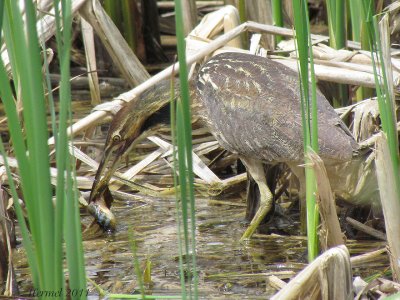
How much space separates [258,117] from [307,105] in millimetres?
1454

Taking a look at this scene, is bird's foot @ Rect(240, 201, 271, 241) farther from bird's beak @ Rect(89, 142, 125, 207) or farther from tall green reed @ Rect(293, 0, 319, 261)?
tall green reed @ Rect(293, 0, 319, 261)

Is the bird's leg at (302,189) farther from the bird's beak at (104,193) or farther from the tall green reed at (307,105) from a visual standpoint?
the tall green reed at (307,105)

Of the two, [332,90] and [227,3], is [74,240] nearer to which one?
[332,90]

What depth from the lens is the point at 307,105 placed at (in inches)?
98.0

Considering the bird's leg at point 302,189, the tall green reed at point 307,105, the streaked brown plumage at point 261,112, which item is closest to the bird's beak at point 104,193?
the streaked brown plumage at point 261,112

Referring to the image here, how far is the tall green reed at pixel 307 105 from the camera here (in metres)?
2.37

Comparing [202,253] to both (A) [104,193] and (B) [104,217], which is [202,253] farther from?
(A) [104,193]

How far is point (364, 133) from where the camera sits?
12.8 feet

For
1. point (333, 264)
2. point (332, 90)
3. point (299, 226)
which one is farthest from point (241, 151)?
point (333, 264)

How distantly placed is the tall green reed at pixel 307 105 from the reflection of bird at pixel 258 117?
0.84 metres

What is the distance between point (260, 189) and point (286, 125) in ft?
1.53

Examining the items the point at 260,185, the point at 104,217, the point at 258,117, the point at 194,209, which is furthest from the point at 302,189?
the point at 194,209

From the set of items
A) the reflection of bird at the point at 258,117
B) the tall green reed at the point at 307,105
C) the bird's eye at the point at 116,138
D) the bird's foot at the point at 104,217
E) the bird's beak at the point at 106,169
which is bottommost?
the bird's foot at the point at 104,217

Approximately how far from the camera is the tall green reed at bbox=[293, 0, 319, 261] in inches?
93.3
